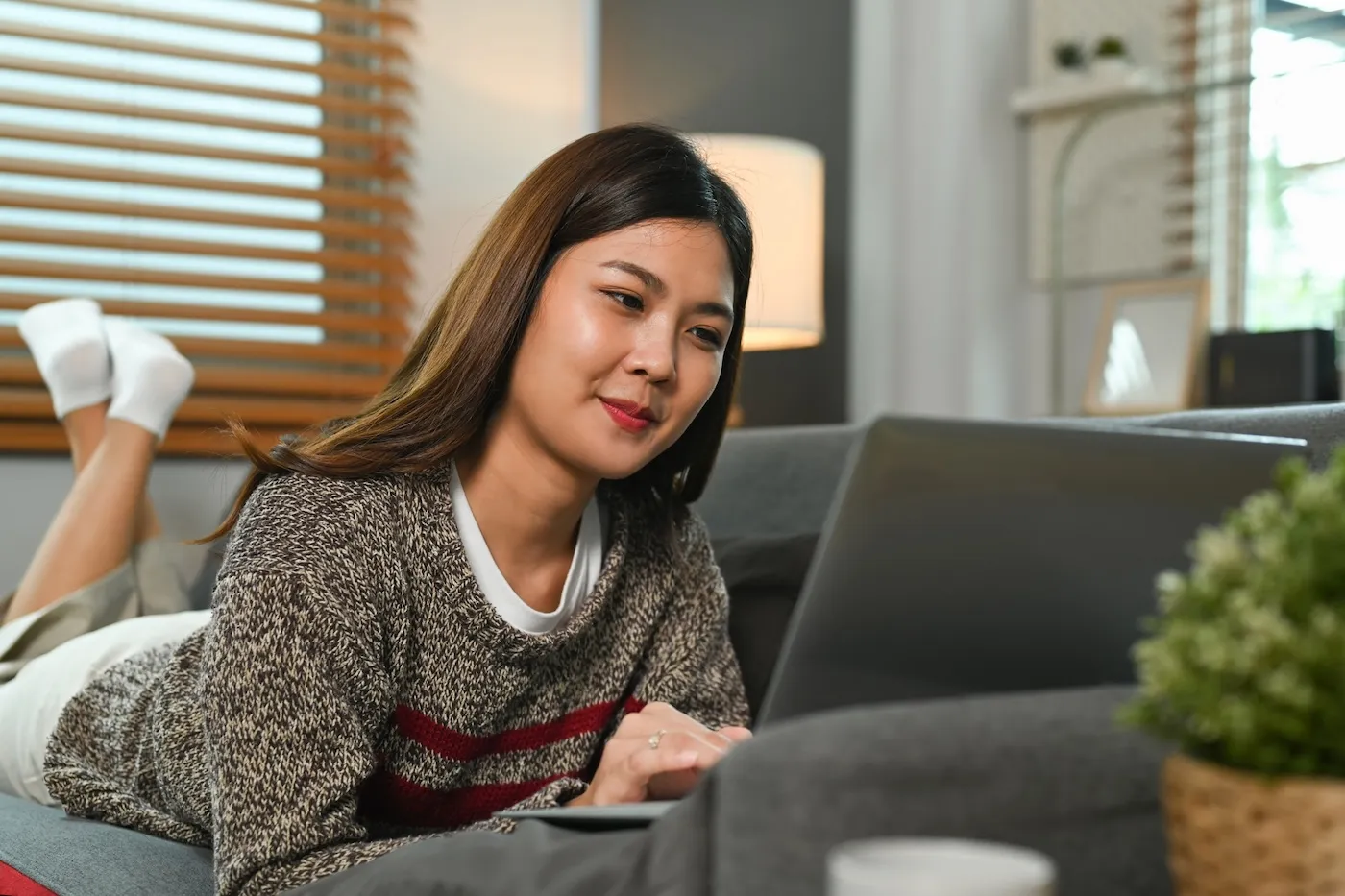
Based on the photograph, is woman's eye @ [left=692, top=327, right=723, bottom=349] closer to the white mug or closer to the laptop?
the laptop

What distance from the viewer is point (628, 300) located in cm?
142

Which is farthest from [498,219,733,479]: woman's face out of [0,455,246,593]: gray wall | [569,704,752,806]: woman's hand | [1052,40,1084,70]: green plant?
[1052,40,1084,70]: green plant

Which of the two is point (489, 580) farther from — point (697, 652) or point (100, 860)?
point (100, 860)

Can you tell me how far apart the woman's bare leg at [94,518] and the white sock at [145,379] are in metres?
0.03

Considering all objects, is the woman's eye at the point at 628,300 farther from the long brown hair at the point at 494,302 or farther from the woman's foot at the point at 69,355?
the woman's foot at the point at 69,355

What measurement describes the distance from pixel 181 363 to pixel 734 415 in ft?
4.17

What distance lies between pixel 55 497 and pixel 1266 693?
295 centimetres

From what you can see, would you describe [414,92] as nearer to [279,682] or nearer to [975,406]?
[975,406]

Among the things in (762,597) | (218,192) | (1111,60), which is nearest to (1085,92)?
(1111,60)

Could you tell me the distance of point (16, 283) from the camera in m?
3.13

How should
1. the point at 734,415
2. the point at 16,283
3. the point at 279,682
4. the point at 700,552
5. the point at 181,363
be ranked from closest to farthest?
1. the point at 279,682
2. the point at 700,552
3. the point at 181,363
4. the point at 16,283
5. the point at 734,415

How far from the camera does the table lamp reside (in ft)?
10.6

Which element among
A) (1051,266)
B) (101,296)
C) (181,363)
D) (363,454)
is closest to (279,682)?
(363,454)

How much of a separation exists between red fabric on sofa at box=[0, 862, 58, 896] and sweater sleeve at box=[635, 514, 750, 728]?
63 cm
